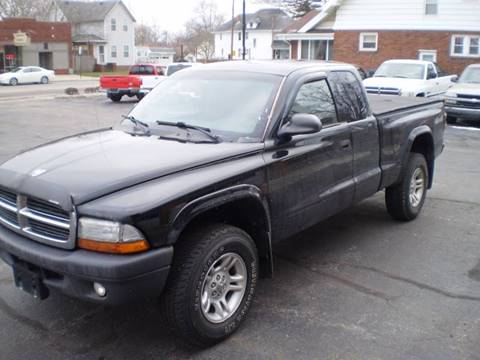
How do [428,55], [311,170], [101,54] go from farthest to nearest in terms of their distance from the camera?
[101,54]
[428,55]
[311,170]

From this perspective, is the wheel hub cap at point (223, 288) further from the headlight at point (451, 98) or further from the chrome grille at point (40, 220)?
the headlight at point (451, 98)

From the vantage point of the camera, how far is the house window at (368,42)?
28.6 metres

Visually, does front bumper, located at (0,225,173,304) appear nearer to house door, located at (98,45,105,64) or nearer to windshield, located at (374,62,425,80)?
windshield, located at (374,62,425,80)

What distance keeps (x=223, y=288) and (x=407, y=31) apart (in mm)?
26763

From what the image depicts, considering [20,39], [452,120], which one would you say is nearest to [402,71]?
[452,120]

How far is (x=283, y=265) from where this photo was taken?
196 inches

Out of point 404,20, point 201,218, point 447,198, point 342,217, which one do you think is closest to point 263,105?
point 201,218

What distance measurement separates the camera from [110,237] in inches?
118

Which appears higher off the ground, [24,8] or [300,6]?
[24,8]

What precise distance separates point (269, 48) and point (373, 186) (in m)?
67.5

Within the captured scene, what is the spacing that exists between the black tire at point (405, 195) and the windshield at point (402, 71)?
11568 mm

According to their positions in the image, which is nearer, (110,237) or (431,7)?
(110,237)

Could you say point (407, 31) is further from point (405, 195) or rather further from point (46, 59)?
point (46, 59)

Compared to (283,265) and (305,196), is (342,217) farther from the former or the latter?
(305,196)
